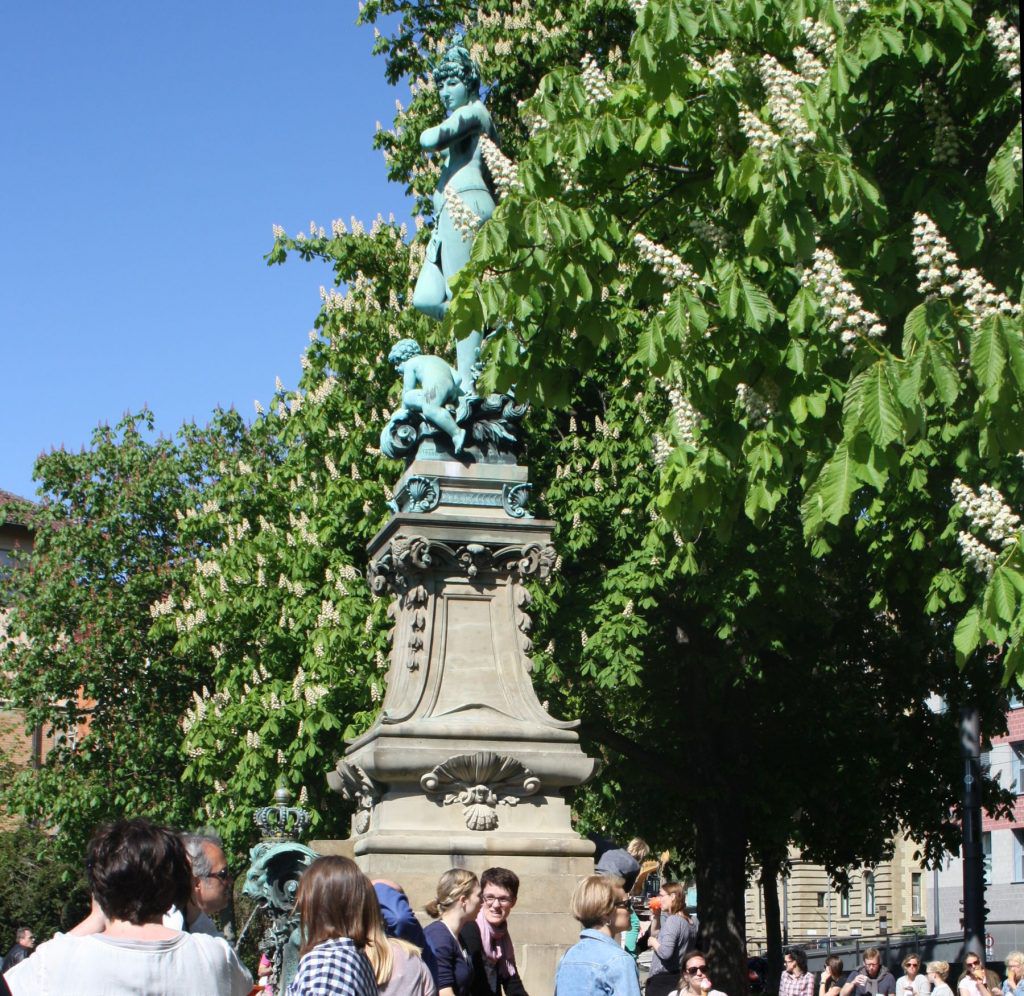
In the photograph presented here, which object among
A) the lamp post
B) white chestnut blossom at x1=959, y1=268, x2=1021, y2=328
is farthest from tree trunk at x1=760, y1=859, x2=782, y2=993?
white chestnut blossom at x1=959, y1=268, x2=1021, y2=328

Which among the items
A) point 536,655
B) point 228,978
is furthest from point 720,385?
point 536,655

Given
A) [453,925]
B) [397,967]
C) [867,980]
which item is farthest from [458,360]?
[867,980]

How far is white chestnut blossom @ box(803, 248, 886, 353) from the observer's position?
835 centimetres

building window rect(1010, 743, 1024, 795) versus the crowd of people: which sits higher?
building window rect(1010, 743, 1024, 795)

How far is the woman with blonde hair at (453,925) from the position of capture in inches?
274

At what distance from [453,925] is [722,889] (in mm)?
17178

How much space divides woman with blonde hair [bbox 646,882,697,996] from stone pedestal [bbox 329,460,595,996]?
→ 1.16m

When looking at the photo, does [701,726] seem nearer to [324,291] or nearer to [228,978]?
[324,291]

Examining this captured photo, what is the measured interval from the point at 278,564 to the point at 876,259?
14.7m

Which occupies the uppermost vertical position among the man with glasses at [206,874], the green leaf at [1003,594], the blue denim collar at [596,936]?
the green leaf at [1003,594]

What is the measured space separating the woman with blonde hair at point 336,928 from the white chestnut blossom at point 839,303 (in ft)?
14.4

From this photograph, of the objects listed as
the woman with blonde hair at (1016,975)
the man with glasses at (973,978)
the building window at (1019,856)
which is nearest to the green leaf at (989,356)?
the man with glasses at (973,978)

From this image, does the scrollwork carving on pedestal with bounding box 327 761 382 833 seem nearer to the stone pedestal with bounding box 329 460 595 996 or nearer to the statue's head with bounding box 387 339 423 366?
the stone pedestal with bounding box 329 460 595 996

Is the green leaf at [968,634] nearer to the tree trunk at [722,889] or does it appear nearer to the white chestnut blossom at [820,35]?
the white chestnut blossom at [820,35]
